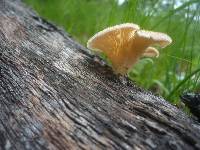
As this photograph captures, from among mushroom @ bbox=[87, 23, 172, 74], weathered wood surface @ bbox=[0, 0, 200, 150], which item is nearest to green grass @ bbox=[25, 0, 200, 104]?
mushroom @ bbox=[87, 23, 172, 74]

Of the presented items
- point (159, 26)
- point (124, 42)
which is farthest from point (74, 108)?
point (159, 26)

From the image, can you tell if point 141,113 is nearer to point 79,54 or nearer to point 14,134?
point 14,134

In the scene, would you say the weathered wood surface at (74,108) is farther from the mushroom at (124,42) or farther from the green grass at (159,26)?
the green grass at (159,26)

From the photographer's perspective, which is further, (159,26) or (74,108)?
(159,26)

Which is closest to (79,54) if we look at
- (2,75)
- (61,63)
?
(61,63)

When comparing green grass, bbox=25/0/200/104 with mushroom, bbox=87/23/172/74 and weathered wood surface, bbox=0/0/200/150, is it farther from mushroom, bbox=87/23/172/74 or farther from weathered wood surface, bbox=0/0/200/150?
weathered wood surface, bbox=0/0/200/150

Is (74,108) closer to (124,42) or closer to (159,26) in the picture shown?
(124,42)
